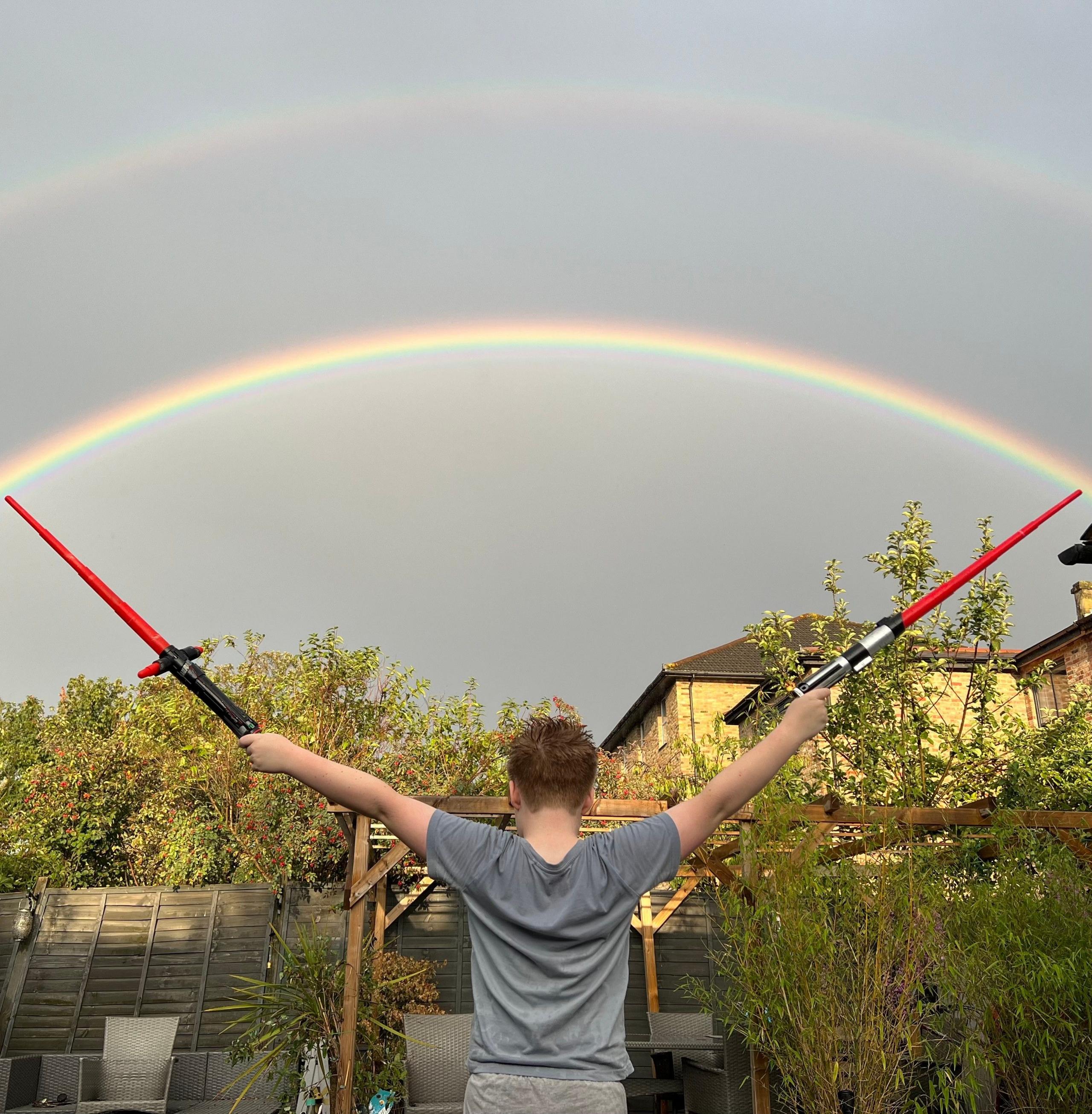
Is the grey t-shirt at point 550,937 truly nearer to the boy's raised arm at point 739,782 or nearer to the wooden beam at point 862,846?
the boy's raised arm at point 739,782

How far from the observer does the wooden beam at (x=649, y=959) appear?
1068 centimetres

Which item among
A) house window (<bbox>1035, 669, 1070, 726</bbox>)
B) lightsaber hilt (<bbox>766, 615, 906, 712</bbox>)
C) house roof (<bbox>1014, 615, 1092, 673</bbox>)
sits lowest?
lightsaber hilt (<bbox>766, 615, 906, 712</bbox>)

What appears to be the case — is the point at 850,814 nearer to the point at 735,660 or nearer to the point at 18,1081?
the point at 18,1081

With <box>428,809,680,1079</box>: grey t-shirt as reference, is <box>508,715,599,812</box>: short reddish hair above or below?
above

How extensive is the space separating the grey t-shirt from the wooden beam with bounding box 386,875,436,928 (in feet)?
→ 30.4

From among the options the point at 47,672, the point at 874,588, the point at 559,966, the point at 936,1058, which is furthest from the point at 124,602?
the point at 47,672

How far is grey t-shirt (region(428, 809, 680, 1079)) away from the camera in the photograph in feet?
4.91

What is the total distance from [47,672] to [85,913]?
26.5 feet

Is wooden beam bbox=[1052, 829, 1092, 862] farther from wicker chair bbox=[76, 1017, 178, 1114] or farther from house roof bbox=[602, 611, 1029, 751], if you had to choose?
house roof bbox=[602, 611, 1029, 751]

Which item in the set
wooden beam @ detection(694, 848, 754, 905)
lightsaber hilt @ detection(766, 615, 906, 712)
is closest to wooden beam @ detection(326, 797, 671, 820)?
wooden beam @ detection(694, 848, 754, 905)

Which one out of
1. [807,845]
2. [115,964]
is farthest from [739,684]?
[807,845]

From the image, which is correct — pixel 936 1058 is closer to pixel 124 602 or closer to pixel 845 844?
pixel 845 844

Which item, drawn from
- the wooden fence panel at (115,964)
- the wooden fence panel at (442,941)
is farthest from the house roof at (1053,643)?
the wooden fence panel at (115,964)

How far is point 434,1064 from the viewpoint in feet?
22.5
